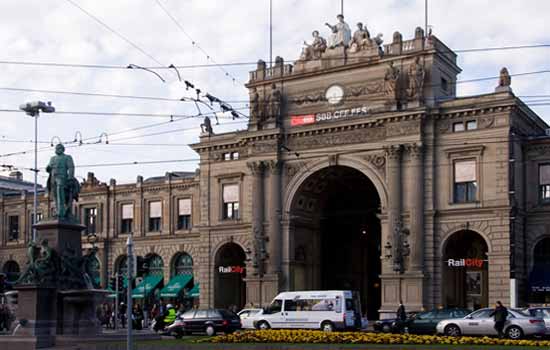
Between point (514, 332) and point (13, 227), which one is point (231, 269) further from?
point (514, 332)

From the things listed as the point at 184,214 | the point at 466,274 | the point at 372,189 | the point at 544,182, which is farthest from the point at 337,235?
the point at 544,182

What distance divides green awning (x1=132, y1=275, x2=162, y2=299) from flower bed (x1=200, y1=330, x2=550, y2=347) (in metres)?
39.8

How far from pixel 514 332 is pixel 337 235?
33.4m

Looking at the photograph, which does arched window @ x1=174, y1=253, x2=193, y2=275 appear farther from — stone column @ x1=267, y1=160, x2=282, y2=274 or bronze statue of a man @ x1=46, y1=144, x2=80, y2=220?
bronze statue of a man @ x1=46, y1=144, x2=80, y2=220

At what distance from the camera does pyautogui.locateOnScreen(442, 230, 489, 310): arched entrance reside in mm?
59969

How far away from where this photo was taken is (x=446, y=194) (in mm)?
58906

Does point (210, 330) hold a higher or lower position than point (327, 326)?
lower

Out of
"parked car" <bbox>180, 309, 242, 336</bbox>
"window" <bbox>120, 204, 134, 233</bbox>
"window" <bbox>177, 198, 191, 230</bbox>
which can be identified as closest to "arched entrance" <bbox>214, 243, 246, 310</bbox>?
"window" <bbox>177, 198, 191, 230</bbox>

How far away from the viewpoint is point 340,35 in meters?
64.6

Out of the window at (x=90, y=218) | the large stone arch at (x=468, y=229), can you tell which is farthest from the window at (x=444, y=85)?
the window at (x=90, y=218)

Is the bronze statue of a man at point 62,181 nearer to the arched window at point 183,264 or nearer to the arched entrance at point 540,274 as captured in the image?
the arched entrance at point 540,274

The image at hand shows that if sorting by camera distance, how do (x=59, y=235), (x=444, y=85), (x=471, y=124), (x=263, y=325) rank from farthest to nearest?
(x=444, y=85)
(x=471, y=124)
(x=263, y=325)
(x=59, y=235)

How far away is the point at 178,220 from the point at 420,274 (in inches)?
1032

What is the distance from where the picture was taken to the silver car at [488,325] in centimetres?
4075
